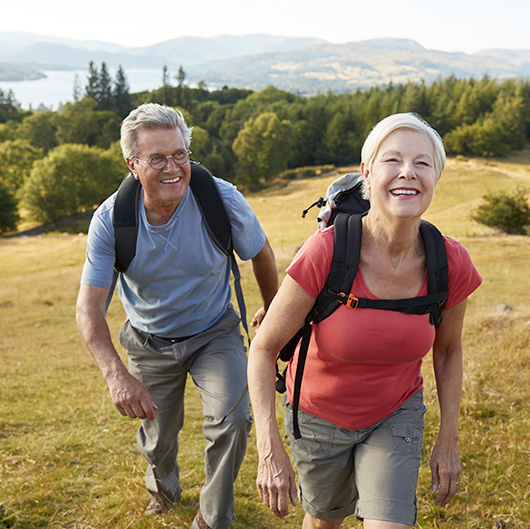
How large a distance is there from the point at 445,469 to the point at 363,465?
1.36 ft

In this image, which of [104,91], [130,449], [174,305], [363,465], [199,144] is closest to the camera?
[363,465]

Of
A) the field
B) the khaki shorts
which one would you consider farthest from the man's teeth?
the field

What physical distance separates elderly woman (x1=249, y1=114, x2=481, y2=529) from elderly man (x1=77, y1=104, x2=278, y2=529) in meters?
0.89

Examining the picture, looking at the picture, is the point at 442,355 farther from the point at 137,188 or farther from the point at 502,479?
the point at 137,188

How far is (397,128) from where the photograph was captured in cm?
231

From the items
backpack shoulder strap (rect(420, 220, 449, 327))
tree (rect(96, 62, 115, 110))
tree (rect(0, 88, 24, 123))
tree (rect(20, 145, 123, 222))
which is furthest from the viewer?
tree (rect(96, 62, 115, 110))

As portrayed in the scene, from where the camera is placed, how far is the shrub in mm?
28156

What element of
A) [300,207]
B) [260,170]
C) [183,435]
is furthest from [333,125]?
[183,435]

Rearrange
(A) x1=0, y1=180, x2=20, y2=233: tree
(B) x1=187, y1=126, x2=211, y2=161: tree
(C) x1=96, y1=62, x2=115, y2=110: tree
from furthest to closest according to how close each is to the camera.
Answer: (C) x1=96, y1=62, x2=115, y2=110: tree → (B) x1=187, y1=126, x2=211, y2=161: tree → (A) x1=0, y1=180, x2=20, y2=233: tree

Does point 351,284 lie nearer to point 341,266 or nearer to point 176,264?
point 341,266

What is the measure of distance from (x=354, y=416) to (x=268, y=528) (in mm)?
1686

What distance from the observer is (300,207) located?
5422cm

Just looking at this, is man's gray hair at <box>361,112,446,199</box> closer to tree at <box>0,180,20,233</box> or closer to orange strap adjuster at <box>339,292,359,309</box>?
orange strap adjuster at <box>339,292,359,309</box>

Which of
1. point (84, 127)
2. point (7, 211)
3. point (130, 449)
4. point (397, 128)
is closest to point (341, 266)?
point (397, 128)
